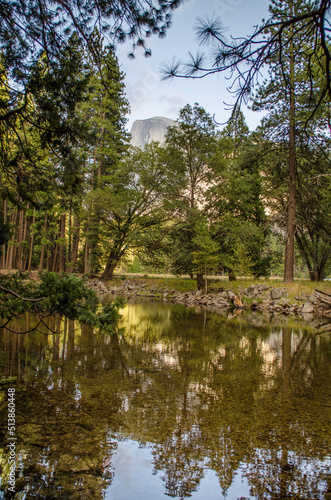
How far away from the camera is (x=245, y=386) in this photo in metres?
4.55

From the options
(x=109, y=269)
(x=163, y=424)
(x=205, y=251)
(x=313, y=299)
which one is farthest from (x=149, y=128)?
(x=163, y=424)

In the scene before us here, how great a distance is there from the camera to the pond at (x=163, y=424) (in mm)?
2332

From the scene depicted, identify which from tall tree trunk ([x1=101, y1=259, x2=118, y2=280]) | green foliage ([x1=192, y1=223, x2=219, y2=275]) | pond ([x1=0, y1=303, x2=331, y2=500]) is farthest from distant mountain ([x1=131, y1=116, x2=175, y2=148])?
pond ([x1=0, y1=303, x2=331, y2=500])

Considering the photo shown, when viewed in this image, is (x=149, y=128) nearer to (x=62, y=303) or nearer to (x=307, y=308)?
(x=307, y=308)

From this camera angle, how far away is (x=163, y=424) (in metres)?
3.23

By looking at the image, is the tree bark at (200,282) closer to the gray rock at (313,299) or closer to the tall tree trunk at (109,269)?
the tall tree trunk at (109,269)

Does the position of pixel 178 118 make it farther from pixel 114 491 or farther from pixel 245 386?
pixel 114 491

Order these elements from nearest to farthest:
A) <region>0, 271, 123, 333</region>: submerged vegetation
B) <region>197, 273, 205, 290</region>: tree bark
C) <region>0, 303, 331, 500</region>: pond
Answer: <region>0, 303, 331, 500</region>: pond, <region>0, 271, 123, 333</region>: submerged vegetation, <region>197, 273, 205, 290</region>: tree bark

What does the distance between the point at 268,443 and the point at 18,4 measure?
5.98 meters

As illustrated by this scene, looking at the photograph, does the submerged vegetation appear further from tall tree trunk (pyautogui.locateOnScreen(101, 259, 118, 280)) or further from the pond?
tall tree trunk (pyautogui.locateOnScreen(101, 259, 118, 280))

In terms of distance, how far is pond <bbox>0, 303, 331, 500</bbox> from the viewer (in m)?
2.33

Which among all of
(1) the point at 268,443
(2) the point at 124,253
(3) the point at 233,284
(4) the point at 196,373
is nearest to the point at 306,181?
(3) the point at 233,284

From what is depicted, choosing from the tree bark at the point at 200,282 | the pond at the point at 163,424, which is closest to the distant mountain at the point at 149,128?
the tree bark at the point at 200,282

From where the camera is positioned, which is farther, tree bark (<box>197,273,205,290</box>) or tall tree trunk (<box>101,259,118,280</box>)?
tall tree trunk (<box>101,259,118,280</box>)
